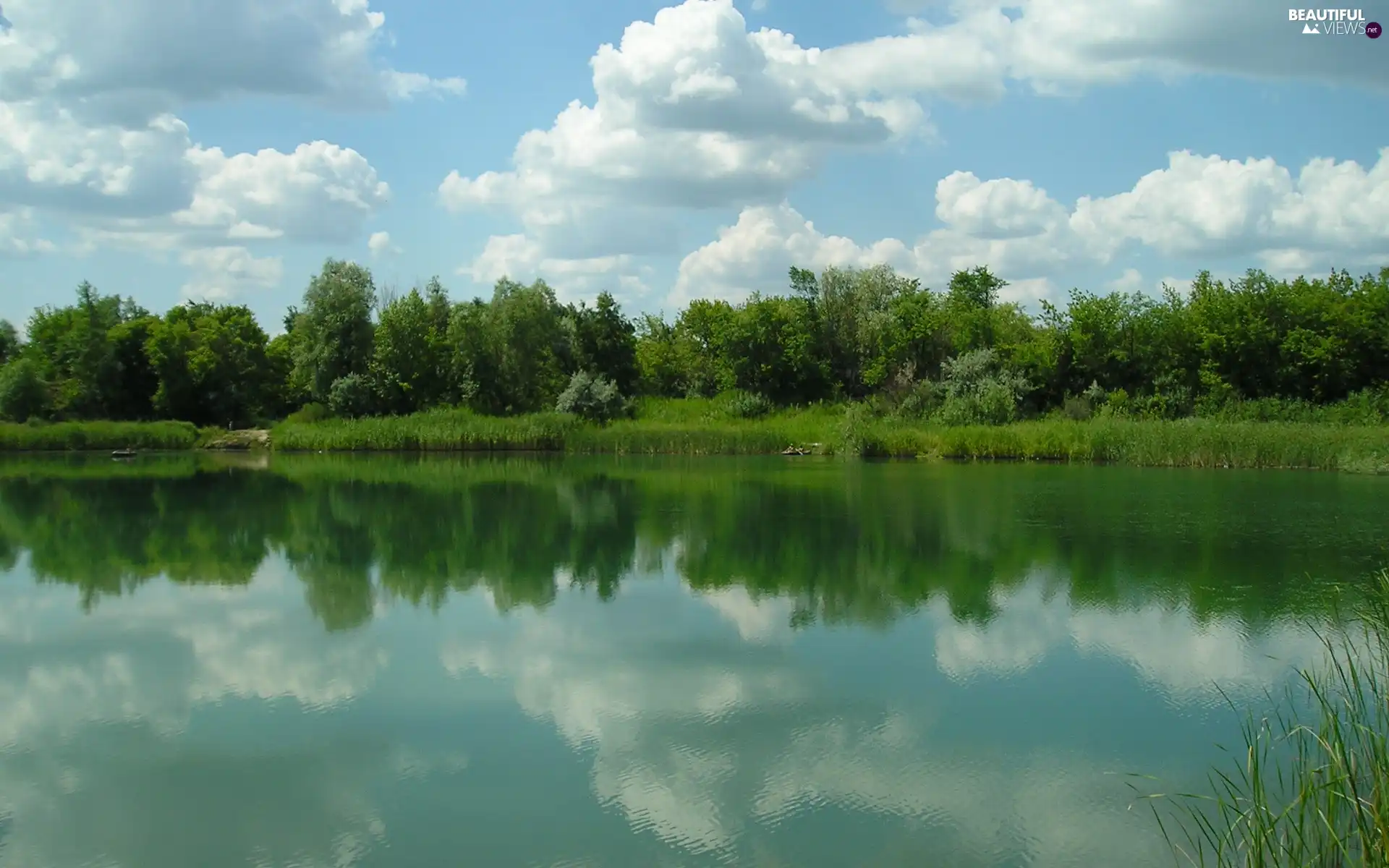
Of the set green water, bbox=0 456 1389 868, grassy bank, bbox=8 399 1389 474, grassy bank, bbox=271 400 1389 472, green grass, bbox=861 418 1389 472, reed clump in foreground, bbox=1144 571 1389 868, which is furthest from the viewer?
grassy bank, bbox=8 399 1389 474

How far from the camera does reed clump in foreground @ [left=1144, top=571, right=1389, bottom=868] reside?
463 cm

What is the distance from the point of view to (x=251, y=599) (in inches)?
492

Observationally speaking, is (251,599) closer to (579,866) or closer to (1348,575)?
(579,866)

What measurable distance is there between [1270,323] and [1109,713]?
35.6 m

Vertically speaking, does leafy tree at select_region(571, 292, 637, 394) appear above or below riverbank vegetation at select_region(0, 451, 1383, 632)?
above

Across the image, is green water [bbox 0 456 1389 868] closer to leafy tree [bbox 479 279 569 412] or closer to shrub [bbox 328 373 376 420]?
shrub [bbox 328 373 376 420]

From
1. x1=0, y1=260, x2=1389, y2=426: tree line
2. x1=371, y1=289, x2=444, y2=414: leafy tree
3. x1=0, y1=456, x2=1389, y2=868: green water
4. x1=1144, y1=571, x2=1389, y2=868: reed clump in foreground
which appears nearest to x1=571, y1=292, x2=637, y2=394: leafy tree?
x1=0, y1=260, x2=1389, y2=426: tree line

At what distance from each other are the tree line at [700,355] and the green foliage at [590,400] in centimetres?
9

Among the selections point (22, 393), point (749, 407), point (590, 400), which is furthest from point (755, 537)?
point (22, 393)

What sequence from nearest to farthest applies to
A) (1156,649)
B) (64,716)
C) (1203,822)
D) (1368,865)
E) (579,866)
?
(1368,865), (579,866), (1203,822), (64,716), (1156,649)

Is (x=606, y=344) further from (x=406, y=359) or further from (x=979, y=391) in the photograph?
(x=979, y=391)

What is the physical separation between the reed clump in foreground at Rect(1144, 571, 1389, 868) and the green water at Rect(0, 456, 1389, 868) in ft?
0.91

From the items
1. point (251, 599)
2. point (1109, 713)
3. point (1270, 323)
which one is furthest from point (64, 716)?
point (1270, 323)

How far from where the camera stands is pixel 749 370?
153 ft
